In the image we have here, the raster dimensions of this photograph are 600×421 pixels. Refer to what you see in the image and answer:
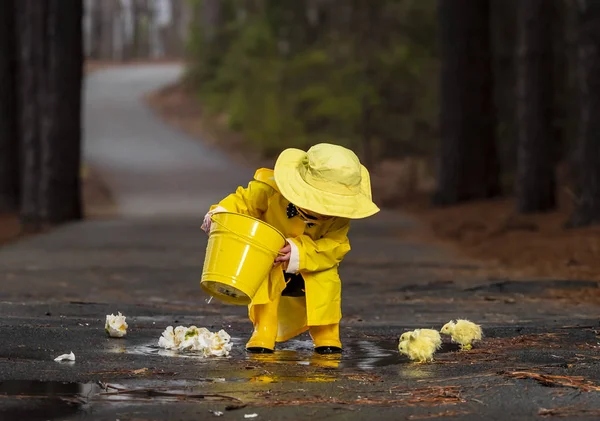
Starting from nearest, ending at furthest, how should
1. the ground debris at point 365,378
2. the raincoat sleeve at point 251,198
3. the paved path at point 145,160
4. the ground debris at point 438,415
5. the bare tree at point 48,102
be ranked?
the ground debris at point 438,415, the ground debris at point 365,378, the raincoat sleeve at point 251,198, the bare tree at point 48,102, the paved path at point 145,160

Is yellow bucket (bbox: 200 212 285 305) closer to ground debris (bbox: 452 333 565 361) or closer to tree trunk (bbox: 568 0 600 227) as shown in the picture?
ground debris (bbox: 452 333 565 361)

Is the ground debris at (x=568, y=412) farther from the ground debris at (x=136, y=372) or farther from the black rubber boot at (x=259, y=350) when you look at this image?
the black rubber boot at (x=259, y=350)

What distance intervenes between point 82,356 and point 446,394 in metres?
2.00

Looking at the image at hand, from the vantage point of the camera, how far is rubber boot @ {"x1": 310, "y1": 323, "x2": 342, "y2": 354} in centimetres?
689

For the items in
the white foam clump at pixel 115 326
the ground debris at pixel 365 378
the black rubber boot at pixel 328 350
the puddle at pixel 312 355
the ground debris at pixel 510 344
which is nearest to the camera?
the ground debris at pixel 365 378

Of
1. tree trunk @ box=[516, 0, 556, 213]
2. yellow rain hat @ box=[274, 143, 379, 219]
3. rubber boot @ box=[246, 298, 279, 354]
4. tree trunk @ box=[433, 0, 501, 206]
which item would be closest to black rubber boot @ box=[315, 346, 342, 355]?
rubber boot @ box=[246, 298, 279, 354]

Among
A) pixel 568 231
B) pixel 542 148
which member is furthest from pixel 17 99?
pixel 568 231

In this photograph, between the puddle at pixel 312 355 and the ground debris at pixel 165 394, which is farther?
the puddle at pixel 312 355

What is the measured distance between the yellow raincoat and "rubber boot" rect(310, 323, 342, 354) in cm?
8

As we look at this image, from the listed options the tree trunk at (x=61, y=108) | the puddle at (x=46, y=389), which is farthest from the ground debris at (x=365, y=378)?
the tree trunk at (x=61, y=108)

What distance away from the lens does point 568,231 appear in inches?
587

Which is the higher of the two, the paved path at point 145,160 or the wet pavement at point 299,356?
the paved path at point 145,160

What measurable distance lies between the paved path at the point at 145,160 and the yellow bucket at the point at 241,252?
53.9ft

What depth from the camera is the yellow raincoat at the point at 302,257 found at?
6770 mm
